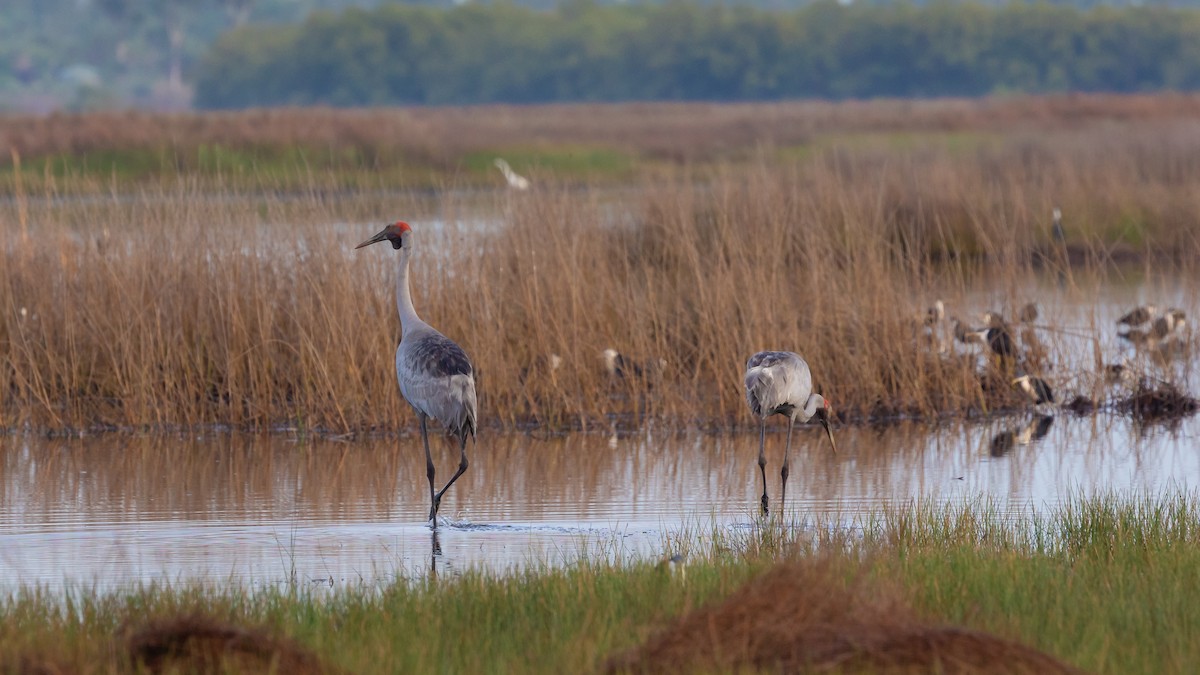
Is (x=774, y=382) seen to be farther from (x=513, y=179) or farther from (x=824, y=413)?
(x=513, y=179)

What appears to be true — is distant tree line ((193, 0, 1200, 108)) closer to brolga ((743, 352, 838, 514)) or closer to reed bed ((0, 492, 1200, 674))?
brolga ((743, 352, 838, 514))

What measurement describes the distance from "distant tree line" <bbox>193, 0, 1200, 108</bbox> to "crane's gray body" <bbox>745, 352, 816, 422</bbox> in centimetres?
7127

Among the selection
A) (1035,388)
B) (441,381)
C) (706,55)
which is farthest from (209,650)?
(706,55)

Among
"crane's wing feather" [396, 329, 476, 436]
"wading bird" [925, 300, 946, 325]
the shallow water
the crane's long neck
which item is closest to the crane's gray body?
the shallow water

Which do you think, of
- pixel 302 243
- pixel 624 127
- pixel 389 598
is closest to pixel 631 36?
pixel 624 127

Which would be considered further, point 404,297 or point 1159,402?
point 1159,402

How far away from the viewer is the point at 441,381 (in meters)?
8.79

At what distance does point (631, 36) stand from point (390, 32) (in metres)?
12.0

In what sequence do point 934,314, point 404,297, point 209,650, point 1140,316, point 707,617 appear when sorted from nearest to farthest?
point 209,650
point 707,617
point 404,297
point 934,314
point 1140,316

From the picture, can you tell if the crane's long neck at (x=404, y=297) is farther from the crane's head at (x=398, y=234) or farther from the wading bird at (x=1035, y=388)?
the wading bird at (x=1035, y=388)

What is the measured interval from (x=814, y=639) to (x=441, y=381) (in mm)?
4047

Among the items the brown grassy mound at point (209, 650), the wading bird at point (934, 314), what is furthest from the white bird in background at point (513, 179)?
the brown grassy mound at point (209, 650)

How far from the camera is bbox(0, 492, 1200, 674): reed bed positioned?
500cm

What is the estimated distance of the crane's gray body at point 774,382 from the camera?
9133 millimetres
